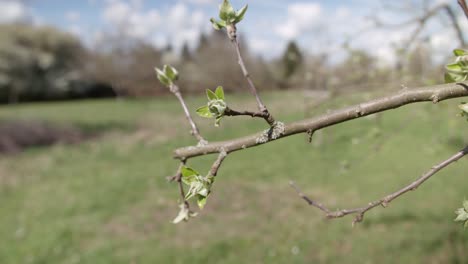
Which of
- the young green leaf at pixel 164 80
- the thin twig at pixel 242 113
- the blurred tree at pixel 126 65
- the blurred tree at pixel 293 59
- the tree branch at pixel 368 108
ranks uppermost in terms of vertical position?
the blurred tree at pixel 126 65

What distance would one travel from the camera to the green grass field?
502cm

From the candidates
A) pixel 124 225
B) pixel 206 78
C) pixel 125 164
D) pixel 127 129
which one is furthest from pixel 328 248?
pixel 206 78

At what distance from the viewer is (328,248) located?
5.17 metres

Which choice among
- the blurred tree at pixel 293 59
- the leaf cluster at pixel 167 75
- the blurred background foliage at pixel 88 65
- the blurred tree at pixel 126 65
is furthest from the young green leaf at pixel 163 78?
the blurred tree at pixel 126 65

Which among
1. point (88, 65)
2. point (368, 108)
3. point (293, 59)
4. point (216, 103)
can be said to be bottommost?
point (368, 108)

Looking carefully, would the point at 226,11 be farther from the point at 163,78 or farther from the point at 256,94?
the point at 163,78

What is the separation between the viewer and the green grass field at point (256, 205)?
5.02 meters

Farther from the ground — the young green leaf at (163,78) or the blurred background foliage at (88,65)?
the blurred background foliage at (88,65)

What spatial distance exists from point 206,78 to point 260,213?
19014 mm

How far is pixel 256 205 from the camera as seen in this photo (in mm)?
7062

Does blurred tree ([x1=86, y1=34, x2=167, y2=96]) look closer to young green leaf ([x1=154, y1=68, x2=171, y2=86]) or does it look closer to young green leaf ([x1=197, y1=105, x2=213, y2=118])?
young green leaf ([x1=154, y1=68, x2=171, y2=86])

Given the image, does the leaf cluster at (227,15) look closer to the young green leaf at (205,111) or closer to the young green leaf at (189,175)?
the young green leaf at (205,111)

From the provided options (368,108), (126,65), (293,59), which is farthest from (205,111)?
(126,65)

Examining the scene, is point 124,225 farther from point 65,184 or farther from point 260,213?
point 65,184
